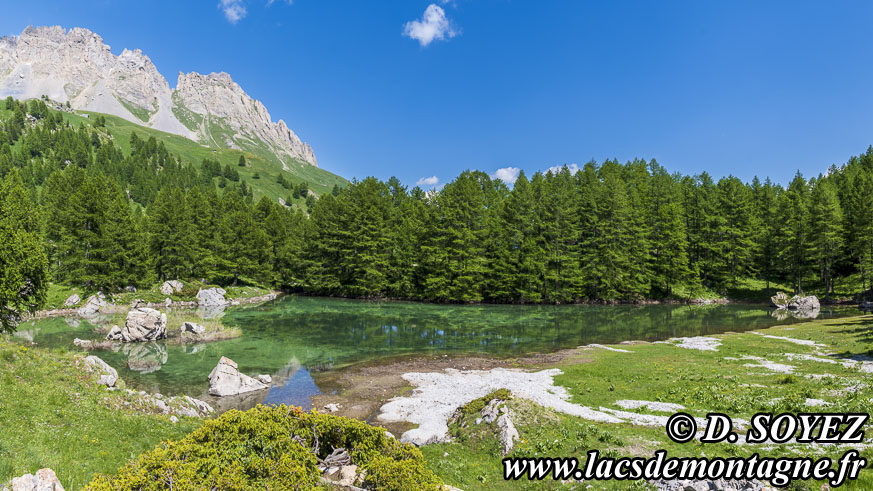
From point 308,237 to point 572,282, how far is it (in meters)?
65.0

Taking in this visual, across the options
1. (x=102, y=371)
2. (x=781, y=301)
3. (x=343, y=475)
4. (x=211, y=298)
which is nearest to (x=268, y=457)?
(x=343, y=475)

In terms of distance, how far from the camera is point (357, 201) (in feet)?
320

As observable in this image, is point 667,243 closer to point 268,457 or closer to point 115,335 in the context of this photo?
point 268,457

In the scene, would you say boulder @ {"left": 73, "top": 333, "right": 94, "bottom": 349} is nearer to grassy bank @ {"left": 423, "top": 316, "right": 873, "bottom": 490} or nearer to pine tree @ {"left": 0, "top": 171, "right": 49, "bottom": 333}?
pine tree @ {"left": 0, "top": 171, "right": 49, "bottom": 333}

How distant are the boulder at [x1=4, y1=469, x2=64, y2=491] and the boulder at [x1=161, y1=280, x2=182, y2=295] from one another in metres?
76.3

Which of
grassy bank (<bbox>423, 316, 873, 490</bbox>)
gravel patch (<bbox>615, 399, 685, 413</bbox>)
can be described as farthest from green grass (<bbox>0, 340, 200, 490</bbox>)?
gravel patch (<bbox>615, 399, 685, 413</bbox>)

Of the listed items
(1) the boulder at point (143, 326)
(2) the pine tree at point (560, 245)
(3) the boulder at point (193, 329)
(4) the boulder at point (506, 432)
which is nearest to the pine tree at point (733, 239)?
(2) the pine tree at point (560, 245)

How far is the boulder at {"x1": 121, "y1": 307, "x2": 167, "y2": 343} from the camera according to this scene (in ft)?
132

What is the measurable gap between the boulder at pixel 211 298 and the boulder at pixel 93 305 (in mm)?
14258

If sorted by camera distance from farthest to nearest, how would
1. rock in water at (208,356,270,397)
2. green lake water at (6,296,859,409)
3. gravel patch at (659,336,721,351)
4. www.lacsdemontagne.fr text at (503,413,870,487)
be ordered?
gravel patch at (659,336,721,351), green lake water at (6,296,859,409), rock in water at (208,356,270,397), www.lacsdemontagne.fr text at (503,413,870,487)

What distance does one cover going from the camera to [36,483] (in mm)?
8367

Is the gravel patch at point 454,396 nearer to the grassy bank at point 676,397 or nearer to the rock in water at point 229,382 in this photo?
the grassy bank at point 676,397

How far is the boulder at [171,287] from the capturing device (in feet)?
243

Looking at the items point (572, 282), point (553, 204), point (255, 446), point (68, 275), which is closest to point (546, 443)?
point (255, 446)
